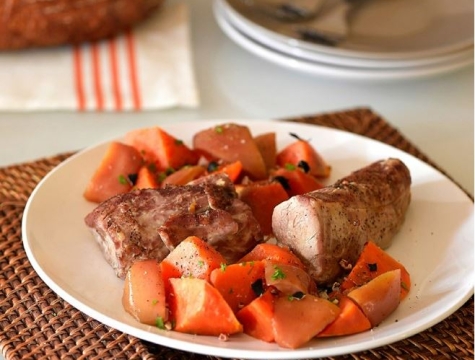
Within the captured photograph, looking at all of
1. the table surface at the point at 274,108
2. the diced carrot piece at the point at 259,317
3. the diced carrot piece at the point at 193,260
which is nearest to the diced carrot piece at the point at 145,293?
the diced carrot piece at the point at 193,260

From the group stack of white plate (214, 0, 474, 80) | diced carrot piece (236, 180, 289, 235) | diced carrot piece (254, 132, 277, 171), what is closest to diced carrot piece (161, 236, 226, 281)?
diced carrot piece (236, 180, 289, 235)

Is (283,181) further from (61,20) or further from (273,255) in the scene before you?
(61,20)

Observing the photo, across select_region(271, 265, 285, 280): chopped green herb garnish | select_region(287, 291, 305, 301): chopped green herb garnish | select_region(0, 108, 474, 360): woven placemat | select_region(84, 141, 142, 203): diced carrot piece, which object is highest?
select_region(271, 265, 285, 280): chopped green herb garnish

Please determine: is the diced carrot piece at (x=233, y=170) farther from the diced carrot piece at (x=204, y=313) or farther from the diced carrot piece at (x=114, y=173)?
the diced carrot piece at (x=204, y=313)

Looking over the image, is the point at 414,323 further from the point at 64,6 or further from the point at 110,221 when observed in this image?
the point at 64,6

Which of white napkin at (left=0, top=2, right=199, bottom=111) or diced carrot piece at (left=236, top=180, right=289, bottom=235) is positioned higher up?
diced carrot piece at (left=236, top=180, right=289, bottom=235)

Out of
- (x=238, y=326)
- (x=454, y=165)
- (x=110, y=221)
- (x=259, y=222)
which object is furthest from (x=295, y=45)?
(x=238, y=326)

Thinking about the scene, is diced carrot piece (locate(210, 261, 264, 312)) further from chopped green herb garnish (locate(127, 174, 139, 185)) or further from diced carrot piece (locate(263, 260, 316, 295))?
chopped green herb garnish (locate(127, 174, 139, 185))
